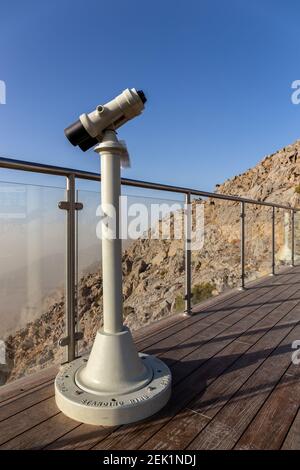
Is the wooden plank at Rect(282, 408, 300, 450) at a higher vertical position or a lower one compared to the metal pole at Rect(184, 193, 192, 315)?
lower

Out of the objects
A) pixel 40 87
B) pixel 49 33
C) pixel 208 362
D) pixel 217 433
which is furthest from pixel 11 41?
pixel 217 433

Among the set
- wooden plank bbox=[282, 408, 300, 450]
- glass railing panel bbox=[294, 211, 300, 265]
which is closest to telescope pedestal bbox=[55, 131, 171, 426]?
wooden plank bbox=[282, 408, 300, 450]

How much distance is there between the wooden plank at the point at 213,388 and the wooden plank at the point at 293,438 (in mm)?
295

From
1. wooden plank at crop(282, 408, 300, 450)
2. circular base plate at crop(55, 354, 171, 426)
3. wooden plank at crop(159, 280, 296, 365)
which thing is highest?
circular base plate at crop(55, 354, 171, 426)

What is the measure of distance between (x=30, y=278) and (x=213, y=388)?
113cm

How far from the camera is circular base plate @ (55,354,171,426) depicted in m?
1.20

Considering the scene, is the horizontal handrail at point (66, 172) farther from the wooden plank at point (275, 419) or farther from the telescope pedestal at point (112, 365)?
the wooden plank at point (275, 419)

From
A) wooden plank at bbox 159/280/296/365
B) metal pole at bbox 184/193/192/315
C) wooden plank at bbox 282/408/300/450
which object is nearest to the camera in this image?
wooden plank at bbox 282/408/300/450

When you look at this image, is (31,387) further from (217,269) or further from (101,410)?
(217,269)

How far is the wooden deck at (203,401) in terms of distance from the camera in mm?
1109

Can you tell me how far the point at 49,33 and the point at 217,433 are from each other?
6.85 meters

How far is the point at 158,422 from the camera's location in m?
1.22

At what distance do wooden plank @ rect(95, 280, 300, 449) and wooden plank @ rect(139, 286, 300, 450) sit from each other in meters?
0.02

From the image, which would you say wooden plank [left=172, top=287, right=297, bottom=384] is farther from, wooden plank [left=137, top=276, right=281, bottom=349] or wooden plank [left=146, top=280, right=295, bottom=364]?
wooden plank [left=137, top=276, right=281, bottom=349]
